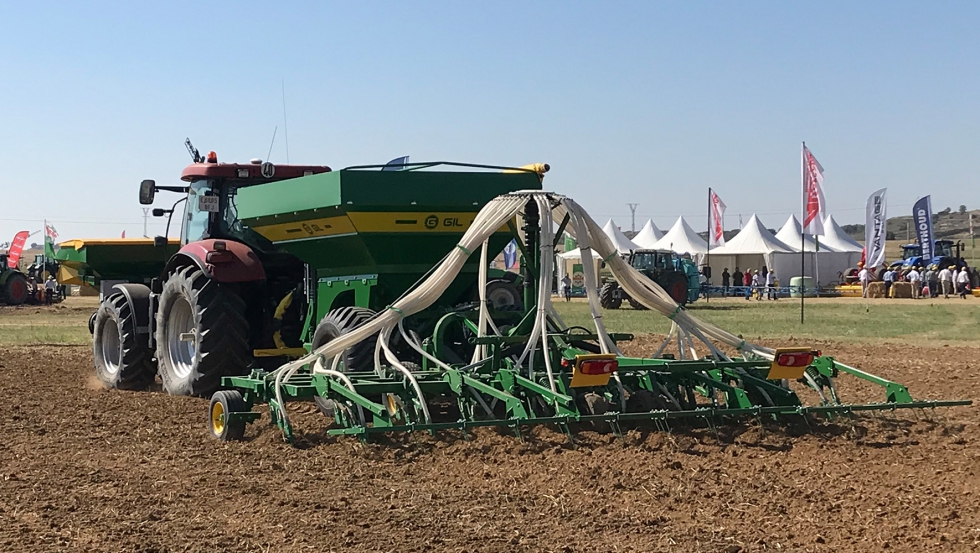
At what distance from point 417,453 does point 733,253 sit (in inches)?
1571

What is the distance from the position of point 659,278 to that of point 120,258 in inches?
828

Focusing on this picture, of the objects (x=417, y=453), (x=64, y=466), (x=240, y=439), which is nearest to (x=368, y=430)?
(x=417, y=453)

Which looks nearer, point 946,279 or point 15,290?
point 15,290

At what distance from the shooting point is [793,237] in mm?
47656

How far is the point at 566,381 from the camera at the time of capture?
7.36 meters

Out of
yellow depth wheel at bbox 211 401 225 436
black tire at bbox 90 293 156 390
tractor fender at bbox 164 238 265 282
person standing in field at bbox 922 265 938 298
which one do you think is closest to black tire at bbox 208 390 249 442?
yellow depth wheel at bbox 211 401 225 436

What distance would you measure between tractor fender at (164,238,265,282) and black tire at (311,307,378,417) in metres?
1.33

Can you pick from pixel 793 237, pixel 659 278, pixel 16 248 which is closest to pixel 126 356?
pixel 659 278

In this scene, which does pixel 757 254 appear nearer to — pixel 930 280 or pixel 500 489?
pixel 930 280

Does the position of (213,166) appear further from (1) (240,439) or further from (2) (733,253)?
(2) (733,253)

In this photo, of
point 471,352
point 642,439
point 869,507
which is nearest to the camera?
point 869,507

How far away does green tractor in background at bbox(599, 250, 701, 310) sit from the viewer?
105 feet

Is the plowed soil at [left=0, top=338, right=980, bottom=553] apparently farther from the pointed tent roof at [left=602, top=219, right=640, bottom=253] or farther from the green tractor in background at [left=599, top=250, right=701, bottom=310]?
the pointed tent roof at [left=602, top=219, right=640, bottom=253]

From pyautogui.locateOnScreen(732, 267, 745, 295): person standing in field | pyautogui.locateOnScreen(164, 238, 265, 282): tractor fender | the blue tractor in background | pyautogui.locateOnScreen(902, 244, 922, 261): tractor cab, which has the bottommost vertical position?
pyautogui.locateOnScreen(164, 238, 265, 282): tractor fender
